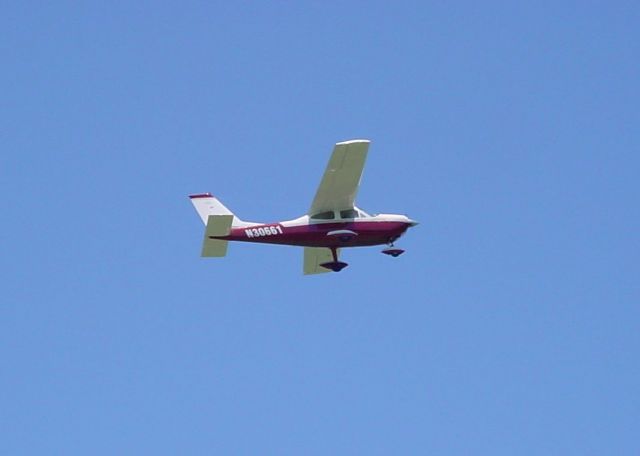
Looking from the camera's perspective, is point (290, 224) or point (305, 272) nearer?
point (290, 224)

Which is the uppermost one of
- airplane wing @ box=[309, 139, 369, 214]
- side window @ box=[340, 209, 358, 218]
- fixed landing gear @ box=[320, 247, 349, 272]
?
airplane wing @ box=[309, 139, 369, 214]

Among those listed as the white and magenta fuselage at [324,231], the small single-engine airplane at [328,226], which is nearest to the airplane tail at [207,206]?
the small single-engine airplane at [328,226]

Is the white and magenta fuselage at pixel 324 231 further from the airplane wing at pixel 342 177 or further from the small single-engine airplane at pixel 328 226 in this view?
the airplane wing at pixel 342 177

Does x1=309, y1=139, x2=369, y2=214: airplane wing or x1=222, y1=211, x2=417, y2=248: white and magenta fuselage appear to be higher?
x1=309, y1=139, x2=369, y2=214: airplane wing

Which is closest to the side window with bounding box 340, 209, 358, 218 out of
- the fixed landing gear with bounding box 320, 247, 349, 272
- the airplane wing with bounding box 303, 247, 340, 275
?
the fixed landing gear with bounding box 320, 247, 349, 272

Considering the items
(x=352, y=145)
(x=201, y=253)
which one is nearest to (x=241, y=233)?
(x=201, y=253)

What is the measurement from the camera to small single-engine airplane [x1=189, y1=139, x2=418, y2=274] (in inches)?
1807

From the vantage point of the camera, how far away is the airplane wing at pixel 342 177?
1766 inches

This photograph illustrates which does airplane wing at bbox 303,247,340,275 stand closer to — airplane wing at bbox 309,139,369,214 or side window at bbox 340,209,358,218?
side window at bbox 340,209,358,218

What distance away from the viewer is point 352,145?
1762 inches

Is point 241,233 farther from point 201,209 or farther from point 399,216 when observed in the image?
point 399,216

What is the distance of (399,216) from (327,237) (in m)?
2.70

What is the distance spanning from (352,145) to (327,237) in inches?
141

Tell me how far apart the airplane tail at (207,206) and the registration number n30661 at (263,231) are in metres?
1.54
